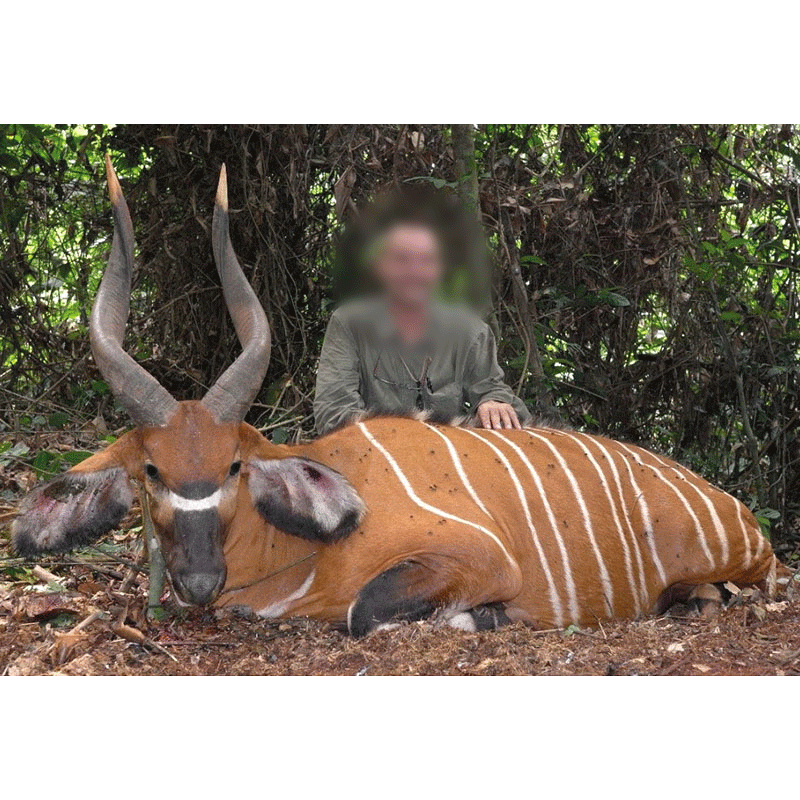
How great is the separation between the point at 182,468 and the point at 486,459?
1291 millimetres

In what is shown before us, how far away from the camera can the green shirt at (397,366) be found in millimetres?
4398

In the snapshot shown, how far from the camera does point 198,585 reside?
3350 mm

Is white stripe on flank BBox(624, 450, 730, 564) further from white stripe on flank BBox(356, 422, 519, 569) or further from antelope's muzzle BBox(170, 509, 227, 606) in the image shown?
antelope's muzzle BBox(170, 509, 227, 606)

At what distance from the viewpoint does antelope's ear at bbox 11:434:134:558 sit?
144 inches

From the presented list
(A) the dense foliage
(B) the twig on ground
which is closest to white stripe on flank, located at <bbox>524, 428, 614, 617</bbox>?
(A) the dense foliage

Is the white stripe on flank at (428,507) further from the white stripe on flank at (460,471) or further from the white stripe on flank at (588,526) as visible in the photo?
the white stripe on flank at (588,526)

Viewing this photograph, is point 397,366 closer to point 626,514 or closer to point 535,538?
point 535,538

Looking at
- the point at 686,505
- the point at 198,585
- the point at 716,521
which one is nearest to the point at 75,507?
the point at 198,585

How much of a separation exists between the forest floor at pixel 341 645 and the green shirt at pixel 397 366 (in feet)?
3.38

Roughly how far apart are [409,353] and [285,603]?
3.87 feet
